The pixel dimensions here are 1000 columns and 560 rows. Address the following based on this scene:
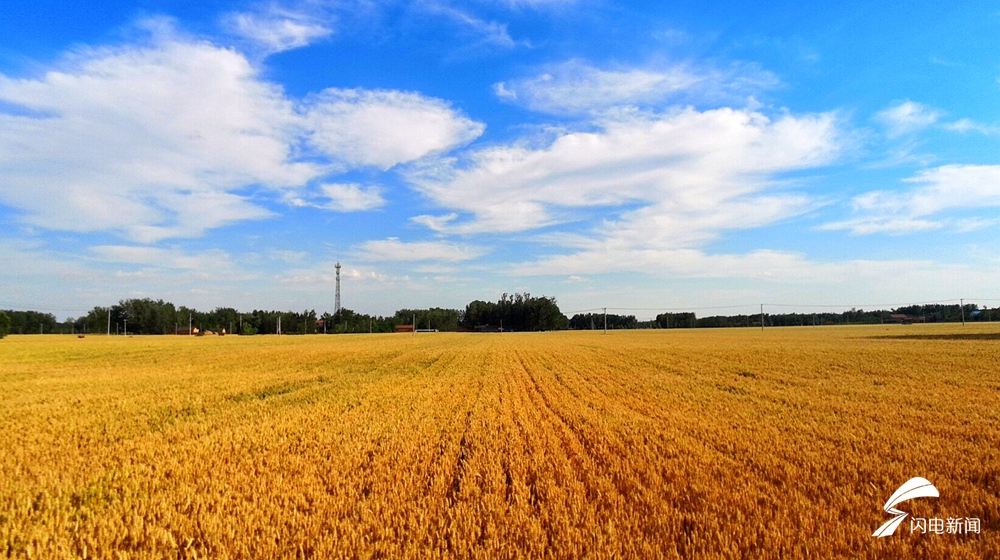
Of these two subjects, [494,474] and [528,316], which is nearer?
[494,474]

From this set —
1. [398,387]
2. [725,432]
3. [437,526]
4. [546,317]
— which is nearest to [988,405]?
[725,432]

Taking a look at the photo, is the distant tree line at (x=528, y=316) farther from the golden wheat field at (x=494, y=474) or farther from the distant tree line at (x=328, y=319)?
the golden wheat field at (x=494, y=474)

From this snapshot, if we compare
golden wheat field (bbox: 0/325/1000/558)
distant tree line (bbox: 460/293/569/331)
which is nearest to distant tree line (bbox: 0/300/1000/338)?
distant tree line (bbox: 460/293/569/331)

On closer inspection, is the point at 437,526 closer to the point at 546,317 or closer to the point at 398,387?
the point at 398,387

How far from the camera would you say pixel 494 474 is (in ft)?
20.5

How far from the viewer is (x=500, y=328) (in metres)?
186

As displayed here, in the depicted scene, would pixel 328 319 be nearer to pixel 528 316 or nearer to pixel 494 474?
pixel 528 316

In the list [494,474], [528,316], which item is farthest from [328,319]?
[494,474]

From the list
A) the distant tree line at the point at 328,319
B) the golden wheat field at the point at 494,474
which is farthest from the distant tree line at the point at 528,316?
the golden wheat field at the point at 494,474

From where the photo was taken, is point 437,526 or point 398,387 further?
point 398,387

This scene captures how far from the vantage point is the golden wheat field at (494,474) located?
4391 mm

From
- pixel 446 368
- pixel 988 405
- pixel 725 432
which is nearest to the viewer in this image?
pixel 725 432

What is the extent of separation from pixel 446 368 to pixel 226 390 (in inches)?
375

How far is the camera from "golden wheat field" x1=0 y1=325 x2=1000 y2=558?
4391 millimetres
